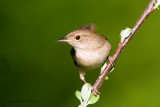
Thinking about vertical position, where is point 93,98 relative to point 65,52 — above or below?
above

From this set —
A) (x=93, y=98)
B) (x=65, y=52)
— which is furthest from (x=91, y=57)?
(x=93, y=98)

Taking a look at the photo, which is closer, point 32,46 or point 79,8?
point 32,46

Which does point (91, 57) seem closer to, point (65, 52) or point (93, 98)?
point (65, 52)

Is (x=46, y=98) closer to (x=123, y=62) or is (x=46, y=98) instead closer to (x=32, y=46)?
(x=32, y=46)

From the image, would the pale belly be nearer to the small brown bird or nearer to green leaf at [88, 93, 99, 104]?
the small brown bird

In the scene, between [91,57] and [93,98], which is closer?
[93,98]

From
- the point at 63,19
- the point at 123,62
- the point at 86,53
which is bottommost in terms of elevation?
the point at 123,62

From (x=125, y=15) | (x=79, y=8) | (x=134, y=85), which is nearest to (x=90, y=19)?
(x=79, y=8)

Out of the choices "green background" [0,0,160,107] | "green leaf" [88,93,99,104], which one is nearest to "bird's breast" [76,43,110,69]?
"green background" [0,0,160,107]
